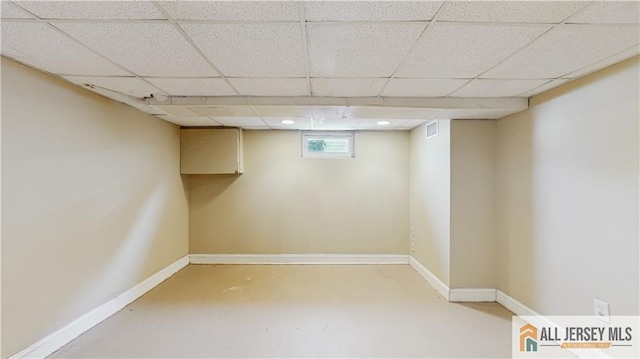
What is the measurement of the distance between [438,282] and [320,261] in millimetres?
1738

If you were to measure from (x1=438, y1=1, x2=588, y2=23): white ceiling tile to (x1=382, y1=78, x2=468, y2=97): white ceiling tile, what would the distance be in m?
0.87

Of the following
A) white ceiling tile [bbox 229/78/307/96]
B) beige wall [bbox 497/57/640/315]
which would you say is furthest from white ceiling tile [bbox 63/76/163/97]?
beige wall [bbox 497/57/640/315]

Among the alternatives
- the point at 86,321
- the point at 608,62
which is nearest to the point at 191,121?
the point at 86,321

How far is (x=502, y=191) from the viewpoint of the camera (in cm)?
314

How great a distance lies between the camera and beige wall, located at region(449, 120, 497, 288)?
3.24m

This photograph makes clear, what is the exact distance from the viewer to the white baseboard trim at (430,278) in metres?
3.36

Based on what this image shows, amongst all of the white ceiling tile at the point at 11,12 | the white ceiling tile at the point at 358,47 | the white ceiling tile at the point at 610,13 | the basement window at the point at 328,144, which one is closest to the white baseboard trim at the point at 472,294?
the basement window at the point at 328,144

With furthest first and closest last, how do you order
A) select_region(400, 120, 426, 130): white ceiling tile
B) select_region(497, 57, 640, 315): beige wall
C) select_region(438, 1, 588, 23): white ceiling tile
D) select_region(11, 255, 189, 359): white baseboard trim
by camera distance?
select_region(400, 120, 426, 130): white ceiling tile, select_region(11, 255, 189, 359): white baseboard trim, select_region(497, 57, 640, 315): beige wall, select_region(438, 1, 588, 23): white ceiling tile

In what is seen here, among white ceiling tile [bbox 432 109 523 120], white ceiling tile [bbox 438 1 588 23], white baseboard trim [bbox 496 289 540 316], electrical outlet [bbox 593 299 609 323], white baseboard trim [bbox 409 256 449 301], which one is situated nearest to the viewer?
white ceiling tile [bbox 438 1 588 23]

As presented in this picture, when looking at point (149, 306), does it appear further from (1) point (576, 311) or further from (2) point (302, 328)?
(1) point (576, 311)

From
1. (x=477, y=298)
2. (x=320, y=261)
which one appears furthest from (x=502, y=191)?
(x=320, y=261)

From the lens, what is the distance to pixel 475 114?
9.87 feet

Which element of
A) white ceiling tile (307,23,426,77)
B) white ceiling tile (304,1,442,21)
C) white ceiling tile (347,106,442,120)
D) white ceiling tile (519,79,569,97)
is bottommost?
white ceiling tile (347,106,442,120)

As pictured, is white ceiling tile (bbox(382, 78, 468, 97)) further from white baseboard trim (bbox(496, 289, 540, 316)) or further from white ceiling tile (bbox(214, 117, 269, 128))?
white baseboard trim (bbox(496, 289, 540, 316))
